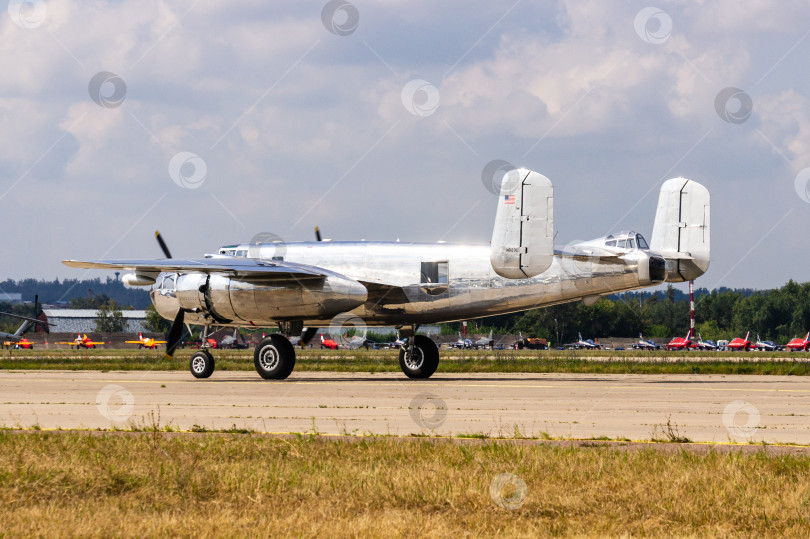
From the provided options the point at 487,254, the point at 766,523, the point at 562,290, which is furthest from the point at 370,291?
the point at 766,523

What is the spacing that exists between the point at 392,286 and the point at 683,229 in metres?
9.41

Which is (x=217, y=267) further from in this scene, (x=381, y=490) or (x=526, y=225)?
(x=381, y=490)

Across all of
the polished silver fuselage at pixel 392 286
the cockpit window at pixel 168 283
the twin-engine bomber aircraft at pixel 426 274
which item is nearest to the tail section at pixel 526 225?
the twin-engine bomber aircraft at pixel 426 274

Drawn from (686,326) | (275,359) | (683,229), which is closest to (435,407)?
(275,359)

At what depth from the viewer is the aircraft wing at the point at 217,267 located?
29.2 m

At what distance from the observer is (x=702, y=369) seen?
39844mm

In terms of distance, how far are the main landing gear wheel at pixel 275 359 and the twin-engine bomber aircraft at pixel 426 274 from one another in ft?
0.11

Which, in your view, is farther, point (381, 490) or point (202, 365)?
point (202, 365)

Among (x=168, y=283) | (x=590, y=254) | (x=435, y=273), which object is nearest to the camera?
(x=590, y=254)

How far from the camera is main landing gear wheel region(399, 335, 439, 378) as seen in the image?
31.5 meters

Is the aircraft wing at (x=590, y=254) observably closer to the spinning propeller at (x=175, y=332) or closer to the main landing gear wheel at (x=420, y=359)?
the main landing gear wheel at (x=420, y=359)

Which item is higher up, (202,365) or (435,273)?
(435,273)

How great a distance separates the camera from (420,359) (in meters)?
31.5

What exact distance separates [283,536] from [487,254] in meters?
21.8
